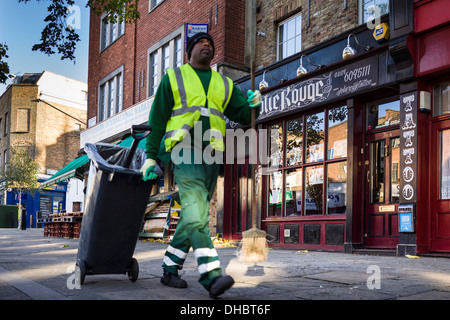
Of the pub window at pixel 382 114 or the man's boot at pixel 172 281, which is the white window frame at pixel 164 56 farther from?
the man's boot at pixel 172 281

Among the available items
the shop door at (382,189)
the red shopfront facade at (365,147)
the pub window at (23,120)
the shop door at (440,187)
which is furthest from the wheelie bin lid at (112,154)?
the pub window at (23,120)

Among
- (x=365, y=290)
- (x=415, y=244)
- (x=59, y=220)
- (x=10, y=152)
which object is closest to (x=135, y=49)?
(x=59, y=220)

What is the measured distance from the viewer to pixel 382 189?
8539 millimetres

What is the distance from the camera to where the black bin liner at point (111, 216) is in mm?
3814

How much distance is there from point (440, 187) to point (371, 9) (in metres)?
3.60

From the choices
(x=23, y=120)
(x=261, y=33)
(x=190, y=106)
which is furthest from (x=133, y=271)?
(x=23, y=120)

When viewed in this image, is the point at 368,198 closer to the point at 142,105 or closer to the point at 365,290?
the point at 365,290

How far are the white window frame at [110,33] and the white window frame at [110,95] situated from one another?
1373 millimetres

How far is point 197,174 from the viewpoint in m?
3.45

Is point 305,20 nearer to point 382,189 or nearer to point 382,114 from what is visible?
point 382,114

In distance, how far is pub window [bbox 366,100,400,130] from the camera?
8445 mm

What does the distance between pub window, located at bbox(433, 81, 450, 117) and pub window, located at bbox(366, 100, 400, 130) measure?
0.71 meters

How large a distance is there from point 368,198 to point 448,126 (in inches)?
75.0
